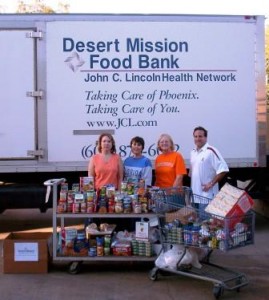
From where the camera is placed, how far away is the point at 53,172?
25.0 feet

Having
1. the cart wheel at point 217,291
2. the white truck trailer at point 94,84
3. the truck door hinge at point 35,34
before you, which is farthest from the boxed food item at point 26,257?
the truck door hinge at point 35,34

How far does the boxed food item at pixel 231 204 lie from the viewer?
199 inches

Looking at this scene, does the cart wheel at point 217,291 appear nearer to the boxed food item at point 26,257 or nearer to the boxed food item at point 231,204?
the boxed food item at point 231,204

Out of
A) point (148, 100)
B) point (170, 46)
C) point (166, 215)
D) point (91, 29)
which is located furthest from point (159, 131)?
point (166, 215)

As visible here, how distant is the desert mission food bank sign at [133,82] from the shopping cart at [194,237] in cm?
191

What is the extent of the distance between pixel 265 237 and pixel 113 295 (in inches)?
141

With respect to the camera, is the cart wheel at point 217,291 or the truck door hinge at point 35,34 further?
the truck door hinge at point 35,34

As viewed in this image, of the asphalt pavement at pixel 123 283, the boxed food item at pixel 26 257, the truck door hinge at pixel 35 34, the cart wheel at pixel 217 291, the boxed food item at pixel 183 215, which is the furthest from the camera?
the truck door hinge at pixel 35 34

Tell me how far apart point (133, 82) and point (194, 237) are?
2.85 m

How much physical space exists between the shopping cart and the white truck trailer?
1955 mm

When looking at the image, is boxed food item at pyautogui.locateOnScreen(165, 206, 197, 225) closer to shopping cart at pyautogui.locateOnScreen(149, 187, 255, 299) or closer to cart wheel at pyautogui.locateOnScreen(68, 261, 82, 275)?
shopping cart at pyautogui.locateOnScreen(149, 187, 255, 299)

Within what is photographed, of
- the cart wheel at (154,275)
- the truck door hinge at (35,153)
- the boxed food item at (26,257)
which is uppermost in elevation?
the truck door hinge at (35,153)

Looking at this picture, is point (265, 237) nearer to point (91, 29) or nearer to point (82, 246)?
point (82, 246)

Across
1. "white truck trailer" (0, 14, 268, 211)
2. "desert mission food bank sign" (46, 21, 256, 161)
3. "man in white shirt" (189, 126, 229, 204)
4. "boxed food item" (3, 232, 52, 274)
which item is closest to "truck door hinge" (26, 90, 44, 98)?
"white truck trailer" (0, 14, 268, 211)
